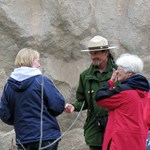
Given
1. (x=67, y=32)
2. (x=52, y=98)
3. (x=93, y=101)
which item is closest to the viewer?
(x=52, y=98)

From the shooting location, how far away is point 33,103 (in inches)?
174

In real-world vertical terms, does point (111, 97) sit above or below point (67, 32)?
below

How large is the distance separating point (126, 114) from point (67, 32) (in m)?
2.45

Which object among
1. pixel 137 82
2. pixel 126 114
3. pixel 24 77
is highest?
pixel 24 77

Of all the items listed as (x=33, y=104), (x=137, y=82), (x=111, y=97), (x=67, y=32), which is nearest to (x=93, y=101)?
(x=111, y=97)

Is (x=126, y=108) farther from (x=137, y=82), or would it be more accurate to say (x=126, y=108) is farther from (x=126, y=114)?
(x=137, y=82)

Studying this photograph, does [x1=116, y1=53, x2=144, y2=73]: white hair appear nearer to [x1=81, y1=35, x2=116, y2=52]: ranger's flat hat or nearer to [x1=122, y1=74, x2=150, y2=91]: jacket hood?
[x1=122, y1=74, x2=150, y2=91]: jacket hood

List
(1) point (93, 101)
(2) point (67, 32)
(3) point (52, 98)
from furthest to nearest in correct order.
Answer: (2) point (67, 32) < (1) point (93, 101) < (3) point (52, 98)

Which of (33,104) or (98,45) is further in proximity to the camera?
(98,45)

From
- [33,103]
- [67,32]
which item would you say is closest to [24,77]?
[33,103]

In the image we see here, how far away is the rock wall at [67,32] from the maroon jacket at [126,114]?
6.41 ft

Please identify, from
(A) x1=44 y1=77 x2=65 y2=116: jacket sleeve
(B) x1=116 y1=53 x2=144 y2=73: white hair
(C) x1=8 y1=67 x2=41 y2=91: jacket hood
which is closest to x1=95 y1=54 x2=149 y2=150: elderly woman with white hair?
(B) x1=116 y1=53 x2=144 y2=73: white hair

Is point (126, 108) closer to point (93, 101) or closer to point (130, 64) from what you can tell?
point (130, 64)

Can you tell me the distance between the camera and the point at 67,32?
668 cm
